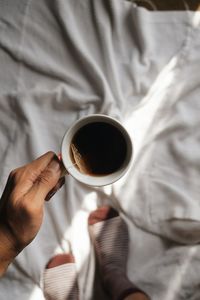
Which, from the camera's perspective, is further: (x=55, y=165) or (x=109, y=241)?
(x=109, y=241)

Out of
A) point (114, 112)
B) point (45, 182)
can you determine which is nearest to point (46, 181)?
point (45, 182)

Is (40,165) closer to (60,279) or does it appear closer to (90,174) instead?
(90,174)

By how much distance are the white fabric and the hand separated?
0.91ft

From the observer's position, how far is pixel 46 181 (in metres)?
0.71

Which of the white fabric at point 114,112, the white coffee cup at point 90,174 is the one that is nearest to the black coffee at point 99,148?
the white coffee cup at point 90,174

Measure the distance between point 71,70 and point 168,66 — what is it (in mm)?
255

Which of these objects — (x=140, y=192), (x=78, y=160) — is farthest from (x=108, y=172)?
(x=140, y=192)

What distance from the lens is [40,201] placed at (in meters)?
0.71

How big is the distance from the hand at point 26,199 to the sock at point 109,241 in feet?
1.11

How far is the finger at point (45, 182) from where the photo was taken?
712 millimetres

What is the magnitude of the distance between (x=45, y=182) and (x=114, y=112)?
418mm

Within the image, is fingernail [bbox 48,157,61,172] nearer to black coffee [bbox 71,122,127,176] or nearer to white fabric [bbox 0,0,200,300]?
black coffee [bbox 71,122,127,176]

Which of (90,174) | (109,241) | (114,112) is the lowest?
(109,241)

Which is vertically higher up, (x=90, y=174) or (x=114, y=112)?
(x=90, y=174)
